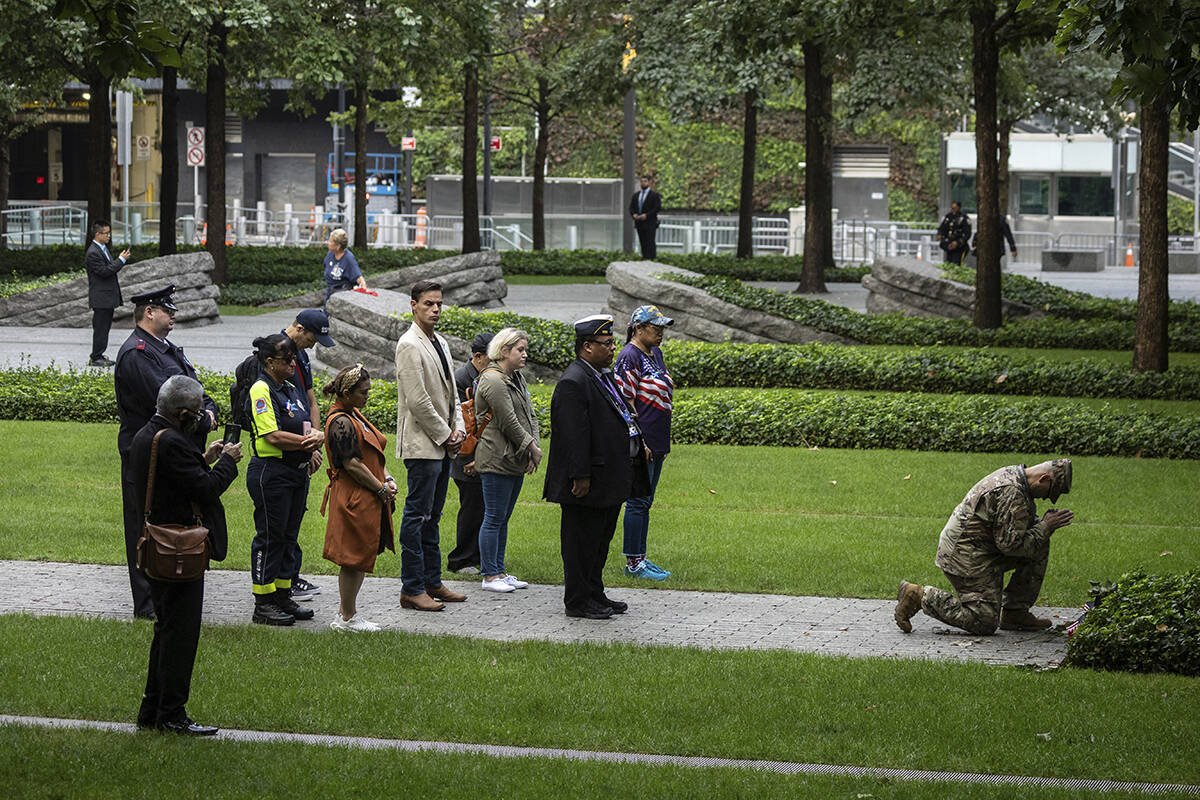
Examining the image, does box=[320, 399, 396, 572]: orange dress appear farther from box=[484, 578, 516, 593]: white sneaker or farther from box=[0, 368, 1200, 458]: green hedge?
box=[0, 368, 1200, 458]: green hedge

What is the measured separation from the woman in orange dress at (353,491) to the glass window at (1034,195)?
49.1 metres

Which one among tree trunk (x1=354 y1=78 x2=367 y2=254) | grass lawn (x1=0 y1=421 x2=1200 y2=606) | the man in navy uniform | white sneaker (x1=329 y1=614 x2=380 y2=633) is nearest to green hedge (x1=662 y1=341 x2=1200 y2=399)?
grass lawn (x1=0 y1=421 x2=1200 y2=606)

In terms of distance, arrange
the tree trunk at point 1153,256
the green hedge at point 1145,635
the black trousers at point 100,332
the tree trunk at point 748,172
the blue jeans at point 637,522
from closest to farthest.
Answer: the green hedge at point 1145,635 → the blue jeans at point 637,522 → the tree trunk at point 1153,256 → the black trousers at point 100,332 → the tree trunk at point 748,172

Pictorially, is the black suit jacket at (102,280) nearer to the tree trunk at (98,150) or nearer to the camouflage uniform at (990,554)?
the tree trunk at (98,150)

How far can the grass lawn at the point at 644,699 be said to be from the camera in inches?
272

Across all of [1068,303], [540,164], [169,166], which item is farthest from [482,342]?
[540,164]

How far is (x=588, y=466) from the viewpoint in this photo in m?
9.58

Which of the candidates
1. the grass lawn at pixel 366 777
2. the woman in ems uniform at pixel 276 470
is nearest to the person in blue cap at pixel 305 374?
the woman in ems uniform at pixel 276 470

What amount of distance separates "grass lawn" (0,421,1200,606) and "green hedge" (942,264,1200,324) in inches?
405

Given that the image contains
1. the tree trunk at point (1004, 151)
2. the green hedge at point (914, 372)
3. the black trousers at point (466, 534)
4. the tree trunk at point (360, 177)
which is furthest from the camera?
the tree trunk at point (1004, 151)

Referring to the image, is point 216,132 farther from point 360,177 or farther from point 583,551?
point 583,551

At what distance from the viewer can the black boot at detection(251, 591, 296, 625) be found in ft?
30.6

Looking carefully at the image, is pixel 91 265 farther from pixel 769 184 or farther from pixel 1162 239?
pixel 769 184

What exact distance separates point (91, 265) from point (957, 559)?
1520 cm
